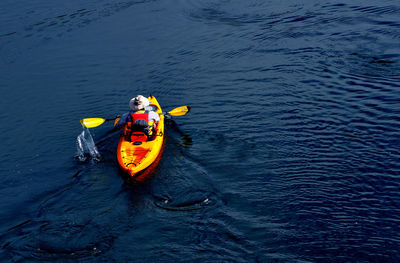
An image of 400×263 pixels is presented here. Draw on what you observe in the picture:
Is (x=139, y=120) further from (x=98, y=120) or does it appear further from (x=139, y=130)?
(x=98, y=120)

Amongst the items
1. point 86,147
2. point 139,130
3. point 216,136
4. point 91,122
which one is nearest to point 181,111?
point 216,136

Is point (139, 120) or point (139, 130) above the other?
point (139, 120)

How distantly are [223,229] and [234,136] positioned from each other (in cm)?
411

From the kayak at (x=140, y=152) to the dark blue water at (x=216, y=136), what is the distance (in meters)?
0.38

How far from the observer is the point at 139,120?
35.6 feet

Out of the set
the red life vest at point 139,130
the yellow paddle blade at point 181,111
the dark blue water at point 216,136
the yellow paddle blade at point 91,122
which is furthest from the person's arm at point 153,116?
the yellow paddle blade at point 91,122

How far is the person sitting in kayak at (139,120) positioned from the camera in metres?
10.9

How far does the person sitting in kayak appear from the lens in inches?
429

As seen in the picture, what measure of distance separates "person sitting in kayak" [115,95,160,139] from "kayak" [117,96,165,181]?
0.21 feet

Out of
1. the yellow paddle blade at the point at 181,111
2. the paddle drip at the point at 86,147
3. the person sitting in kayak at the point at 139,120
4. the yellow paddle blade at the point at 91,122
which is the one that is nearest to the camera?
the person sitting in kayak at the point at 139,120

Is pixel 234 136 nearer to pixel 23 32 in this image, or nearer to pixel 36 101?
pixel 36 101

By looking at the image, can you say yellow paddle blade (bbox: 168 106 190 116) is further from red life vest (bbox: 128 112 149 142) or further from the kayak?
red life vest (bbox: 128 112 149 142)

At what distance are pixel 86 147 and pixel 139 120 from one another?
2031 mm

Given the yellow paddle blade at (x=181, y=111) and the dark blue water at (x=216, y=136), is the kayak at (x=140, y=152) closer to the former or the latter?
the dark blue water at (x=216, y=136)
